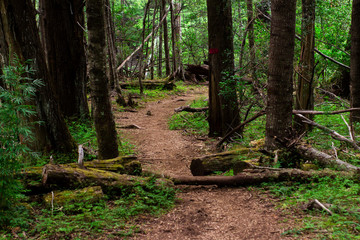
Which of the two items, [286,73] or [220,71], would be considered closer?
[286,73]

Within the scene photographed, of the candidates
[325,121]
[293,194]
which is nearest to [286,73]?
[293,194]

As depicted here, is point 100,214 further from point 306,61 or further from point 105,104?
point 306,61

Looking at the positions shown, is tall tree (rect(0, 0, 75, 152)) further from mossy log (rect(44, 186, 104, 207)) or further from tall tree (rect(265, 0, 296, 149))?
tall tree (rect(265, 0, 296, 149))

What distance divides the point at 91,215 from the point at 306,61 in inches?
269

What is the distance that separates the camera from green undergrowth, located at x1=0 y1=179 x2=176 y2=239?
3.39m

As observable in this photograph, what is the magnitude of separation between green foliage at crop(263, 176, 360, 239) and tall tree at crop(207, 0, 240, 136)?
397 centimetres

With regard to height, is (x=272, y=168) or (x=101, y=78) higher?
(x=101, y=78)

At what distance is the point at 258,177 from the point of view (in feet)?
17.0

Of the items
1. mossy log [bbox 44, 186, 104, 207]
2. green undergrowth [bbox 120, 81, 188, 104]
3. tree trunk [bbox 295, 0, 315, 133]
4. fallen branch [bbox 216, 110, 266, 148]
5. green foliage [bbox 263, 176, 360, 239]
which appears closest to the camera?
green foliage [bbox 263, 176, 360, 239]

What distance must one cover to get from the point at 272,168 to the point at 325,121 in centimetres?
610

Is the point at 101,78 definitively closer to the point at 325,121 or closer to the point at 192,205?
the point at 192,205

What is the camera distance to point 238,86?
8242 millimetres

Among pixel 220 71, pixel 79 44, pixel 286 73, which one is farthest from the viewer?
pixel 79 44

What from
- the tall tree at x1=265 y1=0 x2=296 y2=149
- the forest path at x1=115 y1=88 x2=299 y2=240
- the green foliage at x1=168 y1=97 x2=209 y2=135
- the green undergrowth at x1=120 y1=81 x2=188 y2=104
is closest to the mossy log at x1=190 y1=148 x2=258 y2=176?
the forest path at x1=115 y1=88 x2=299 y2=240
